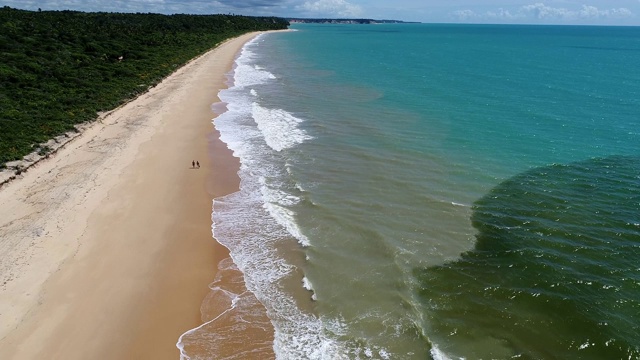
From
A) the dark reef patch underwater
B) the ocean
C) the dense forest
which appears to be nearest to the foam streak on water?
the ocean

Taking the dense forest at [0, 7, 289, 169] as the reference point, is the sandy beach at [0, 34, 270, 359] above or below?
below

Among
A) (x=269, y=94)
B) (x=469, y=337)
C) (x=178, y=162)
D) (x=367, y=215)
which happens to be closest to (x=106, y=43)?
(x=269, y=94)

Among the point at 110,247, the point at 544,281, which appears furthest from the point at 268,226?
the point at 544,281

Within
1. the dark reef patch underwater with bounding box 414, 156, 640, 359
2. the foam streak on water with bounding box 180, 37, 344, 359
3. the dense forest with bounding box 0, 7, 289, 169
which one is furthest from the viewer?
the dense forest with bounding box 0, 7, 289, 169

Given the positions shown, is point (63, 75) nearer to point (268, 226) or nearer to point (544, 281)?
point (268, 226)

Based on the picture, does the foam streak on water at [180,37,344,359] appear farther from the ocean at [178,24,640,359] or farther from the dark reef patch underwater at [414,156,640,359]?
the dark reef patch underwater at [414,156,640,359]

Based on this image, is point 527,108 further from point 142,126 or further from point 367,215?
point 142,126
